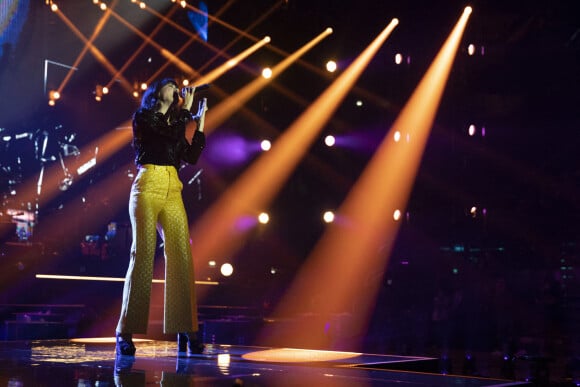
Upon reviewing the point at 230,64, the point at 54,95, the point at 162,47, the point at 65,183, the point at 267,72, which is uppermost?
the point at 162,47

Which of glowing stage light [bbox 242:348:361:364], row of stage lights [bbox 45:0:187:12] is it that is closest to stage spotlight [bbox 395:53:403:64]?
row of stage lights [bbox 45:0:187:12]

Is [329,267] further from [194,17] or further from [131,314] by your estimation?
[131,314]

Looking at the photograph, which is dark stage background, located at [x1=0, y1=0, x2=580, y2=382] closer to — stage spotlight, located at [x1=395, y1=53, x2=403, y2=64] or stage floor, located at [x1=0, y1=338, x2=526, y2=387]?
stage spotlight, located at [x1=395, y1=53, x2=403, y2=64]

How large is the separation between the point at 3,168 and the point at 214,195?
4309mm

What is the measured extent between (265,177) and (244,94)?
145cm

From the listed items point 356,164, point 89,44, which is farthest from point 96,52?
point 356,164

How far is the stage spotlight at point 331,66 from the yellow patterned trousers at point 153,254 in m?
7.55

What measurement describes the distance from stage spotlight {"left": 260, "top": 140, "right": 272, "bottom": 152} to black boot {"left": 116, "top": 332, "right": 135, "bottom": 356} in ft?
25.7

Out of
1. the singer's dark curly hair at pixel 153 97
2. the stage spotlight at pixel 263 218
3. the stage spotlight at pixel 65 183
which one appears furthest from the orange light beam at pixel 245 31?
the singer's dark curly hair at pixel 153 97

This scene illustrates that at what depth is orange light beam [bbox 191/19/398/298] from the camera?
11.8 meters

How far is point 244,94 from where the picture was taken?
38.2 ft

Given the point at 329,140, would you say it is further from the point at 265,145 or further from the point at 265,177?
the point at 265,177

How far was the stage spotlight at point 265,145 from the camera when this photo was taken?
1172 cm

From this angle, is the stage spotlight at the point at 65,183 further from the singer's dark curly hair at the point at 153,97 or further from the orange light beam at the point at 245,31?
the singer's dark curly hair at the point at 153,97
